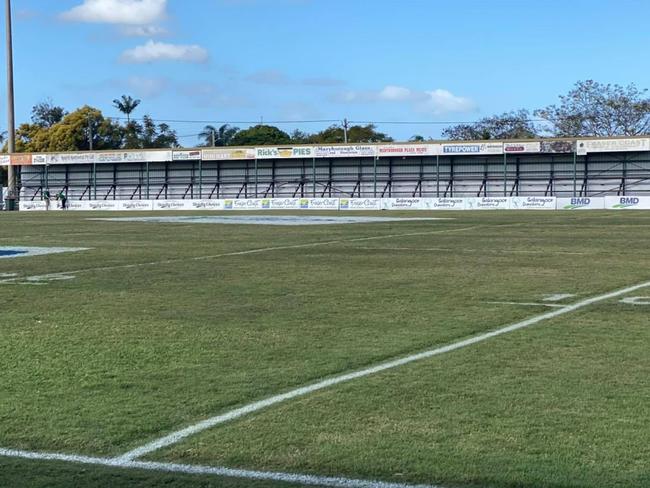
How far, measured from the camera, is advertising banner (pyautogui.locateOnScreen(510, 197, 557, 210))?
61.7m

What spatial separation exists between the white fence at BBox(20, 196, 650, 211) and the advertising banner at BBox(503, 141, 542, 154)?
5.86 m

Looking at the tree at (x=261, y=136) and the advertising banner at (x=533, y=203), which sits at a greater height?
the tree at (x=261, y=136)

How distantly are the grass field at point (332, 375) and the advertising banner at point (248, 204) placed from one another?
51.0 meters

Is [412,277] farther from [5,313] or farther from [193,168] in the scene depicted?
[193,168]

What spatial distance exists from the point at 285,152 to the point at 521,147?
61.6ft

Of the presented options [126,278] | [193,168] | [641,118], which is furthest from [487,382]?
[641,118]

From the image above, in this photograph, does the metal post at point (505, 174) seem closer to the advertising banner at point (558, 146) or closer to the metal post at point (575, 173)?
the advertising banner at point (558, 146)

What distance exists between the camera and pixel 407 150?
235ft

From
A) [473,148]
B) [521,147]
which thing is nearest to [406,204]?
[473,148]

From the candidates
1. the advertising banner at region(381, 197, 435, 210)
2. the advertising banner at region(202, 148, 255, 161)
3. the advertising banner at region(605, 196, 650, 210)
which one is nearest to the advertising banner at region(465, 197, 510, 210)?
the advertising banner at region(381, 197, 435, 210)

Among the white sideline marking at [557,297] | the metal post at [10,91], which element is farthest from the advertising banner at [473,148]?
Answer: the white sideline marking at [557,297]

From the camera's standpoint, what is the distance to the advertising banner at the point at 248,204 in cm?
6862

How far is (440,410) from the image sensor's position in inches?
265

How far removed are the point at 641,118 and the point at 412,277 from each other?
9102 centimetres
